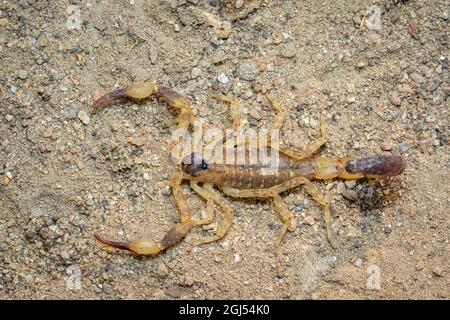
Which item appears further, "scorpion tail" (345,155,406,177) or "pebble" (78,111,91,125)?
"pebble" (78,111,91,125)

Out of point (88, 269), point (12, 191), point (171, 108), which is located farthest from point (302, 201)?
point (12, 191)

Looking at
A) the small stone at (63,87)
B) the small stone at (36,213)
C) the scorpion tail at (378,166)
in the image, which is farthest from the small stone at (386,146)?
the small stone at (36,213)

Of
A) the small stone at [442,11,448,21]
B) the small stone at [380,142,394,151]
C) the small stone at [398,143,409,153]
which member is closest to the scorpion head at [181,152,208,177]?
the small stone at [380,142,394,151]

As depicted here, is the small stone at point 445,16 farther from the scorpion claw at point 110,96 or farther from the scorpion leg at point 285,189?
the scorpion claw at point 110,96

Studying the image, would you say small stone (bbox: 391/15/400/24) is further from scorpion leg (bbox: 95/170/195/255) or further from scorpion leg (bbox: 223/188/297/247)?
scorpion leg (bbox: 95/170/195/255)

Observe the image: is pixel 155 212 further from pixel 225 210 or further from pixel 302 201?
pixel 302 201

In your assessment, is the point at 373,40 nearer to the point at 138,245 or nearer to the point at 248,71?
the point at 248,71
